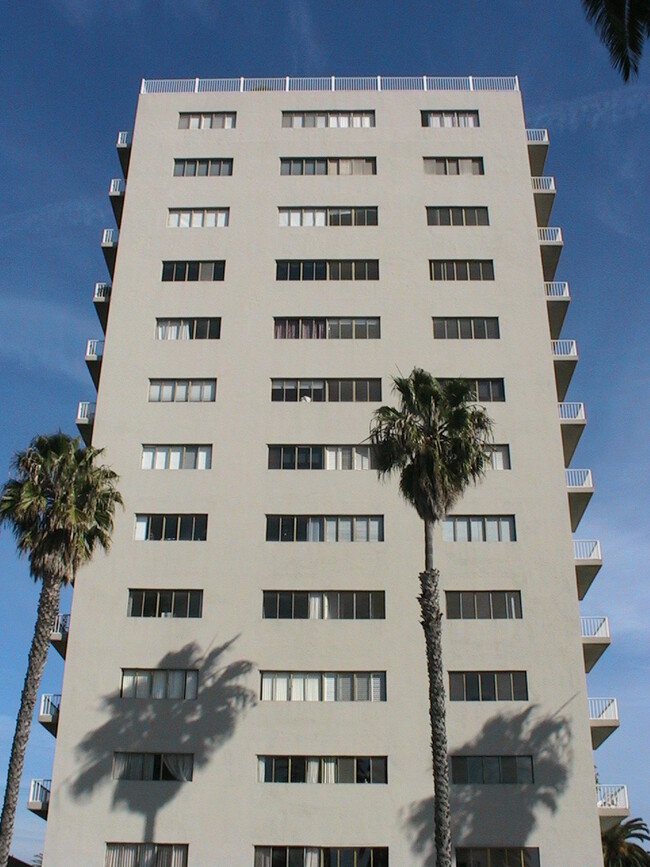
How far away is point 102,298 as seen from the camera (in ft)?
157

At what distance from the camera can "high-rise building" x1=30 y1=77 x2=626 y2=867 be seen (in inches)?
1432

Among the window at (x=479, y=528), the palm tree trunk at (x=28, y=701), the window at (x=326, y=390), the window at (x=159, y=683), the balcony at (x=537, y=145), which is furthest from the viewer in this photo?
the balcony at (x=537, y=145)

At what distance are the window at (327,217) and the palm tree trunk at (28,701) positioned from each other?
2448cm

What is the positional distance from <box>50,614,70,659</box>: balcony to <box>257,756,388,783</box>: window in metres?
10.1

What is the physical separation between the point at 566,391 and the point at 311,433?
14.1 m

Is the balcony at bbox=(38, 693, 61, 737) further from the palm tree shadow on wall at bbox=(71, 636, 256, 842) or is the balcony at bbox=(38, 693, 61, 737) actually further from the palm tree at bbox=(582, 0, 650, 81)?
the palm tree at bbox=(582, 0, 650, 81)

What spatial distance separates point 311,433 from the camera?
43.0 m

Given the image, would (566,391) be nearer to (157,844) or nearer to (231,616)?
(231,616)

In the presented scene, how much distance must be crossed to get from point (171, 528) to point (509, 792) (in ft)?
59.0

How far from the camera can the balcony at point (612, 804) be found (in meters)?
37.1

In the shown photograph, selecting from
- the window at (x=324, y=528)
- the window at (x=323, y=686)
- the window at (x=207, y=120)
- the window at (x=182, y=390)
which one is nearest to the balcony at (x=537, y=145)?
the window at (x=207, y=120)

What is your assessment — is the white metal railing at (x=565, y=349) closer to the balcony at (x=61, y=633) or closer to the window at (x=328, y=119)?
the window at (x=328, y=119)

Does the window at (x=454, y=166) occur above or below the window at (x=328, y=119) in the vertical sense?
below

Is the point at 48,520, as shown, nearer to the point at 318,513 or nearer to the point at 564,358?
the point at 318,513
